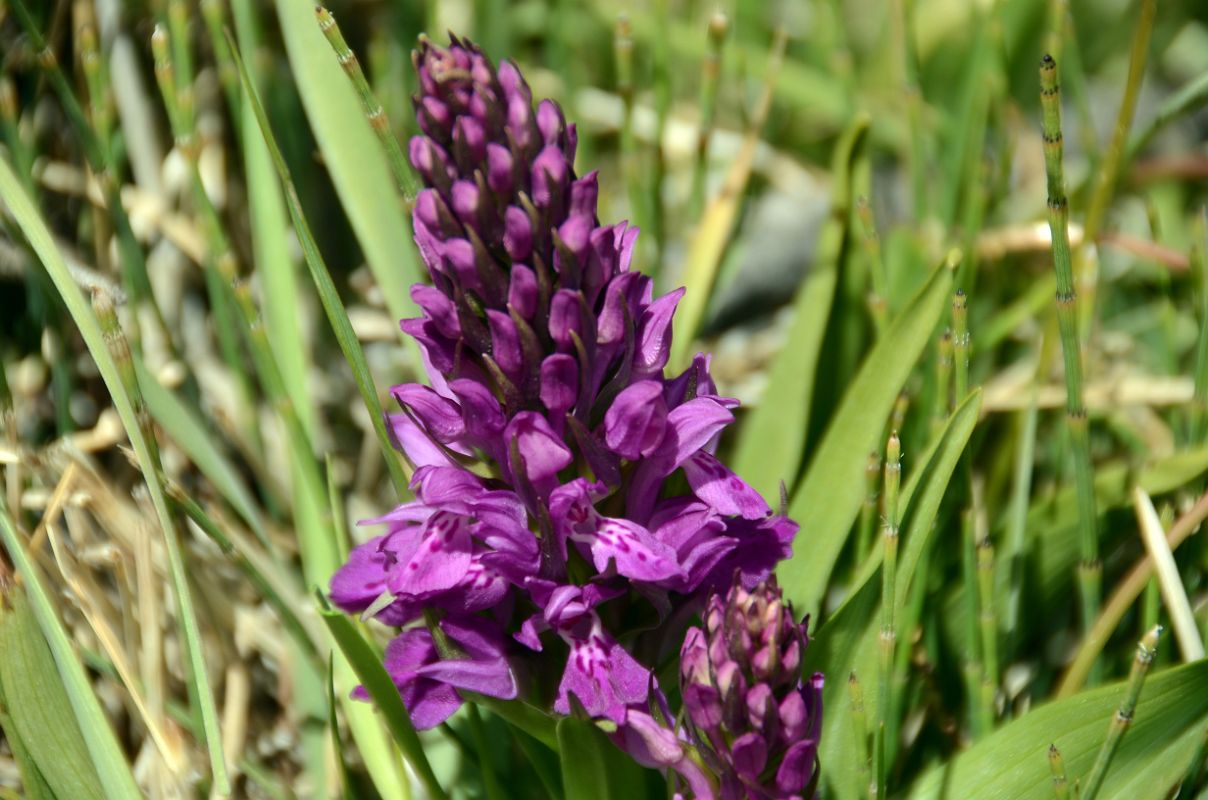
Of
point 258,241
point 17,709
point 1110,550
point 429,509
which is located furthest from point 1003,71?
point 17,709

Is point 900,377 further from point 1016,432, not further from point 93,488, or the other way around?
point 93,488

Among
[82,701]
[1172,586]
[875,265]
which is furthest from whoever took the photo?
[875,265]

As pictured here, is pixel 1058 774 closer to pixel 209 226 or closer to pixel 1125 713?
pixel 1125 713

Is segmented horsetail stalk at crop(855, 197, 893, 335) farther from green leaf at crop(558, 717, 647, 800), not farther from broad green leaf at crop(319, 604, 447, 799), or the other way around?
broad green leaf at crop(319, 604, 447, 799)

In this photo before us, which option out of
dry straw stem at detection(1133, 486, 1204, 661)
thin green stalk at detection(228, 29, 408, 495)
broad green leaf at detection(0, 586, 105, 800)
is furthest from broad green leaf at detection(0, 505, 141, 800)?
dry straw stem at detection(1133, 486, 1204, 661)

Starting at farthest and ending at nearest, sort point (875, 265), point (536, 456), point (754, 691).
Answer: point (875, 265)
point (536, 456)
point (754, 691)

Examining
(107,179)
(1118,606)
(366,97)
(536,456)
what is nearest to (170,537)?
(536,456)

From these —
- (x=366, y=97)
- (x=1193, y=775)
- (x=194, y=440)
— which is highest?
(x=366, y=97)

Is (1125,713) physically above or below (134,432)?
below
